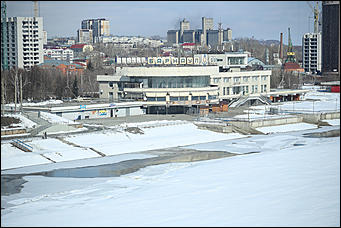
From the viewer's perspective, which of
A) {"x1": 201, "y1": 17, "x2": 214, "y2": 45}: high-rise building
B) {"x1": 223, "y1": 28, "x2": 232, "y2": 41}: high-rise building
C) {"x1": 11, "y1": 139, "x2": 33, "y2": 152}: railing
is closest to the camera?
{"x1": 11, "y1": 139, "x2": 33, "y2": 152}: railing

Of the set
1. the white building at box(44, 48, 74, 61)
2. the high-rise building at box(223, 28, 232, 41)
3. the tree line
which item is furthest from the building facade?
the high-rise building at box(223, 28, 232, 41)

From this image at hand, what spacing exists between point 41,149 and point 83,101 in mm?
10192

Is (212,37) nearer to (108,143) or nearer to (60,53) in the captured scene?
(60,53)

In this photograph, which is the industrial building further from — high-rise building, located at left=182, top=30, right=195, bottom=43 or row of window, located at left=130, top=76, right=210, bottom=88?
row of window, located at left=130, top=76, right=210, bottom=88

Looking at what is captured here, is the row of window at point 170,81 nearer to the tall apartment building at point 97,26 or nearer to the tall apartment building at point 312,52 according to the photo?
the tall apartment building at point 312,52

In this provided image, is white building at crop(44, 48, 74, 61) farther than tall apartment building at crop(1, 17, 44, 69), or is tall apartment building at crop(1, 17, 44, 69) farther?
white building at crop(44, 48, 74, 61)

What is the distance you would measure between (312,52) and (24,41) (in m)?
34.4

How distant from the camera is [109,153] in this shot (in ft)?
64.3

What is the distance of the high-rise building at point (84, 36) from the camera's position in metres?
102

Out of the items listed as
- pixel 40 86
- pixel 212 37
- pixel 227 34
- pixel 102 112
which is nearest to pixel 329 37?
pixel 212 37

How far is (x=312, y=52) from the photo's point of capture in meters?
71.2

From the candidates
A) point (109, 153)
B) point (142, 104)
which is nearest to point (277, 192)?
point (109, 153)

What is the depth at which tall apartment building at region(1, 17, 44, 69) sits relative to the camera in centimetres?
5238

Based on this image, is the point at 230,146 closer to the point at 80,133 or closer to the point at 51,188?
the point at 80,133
